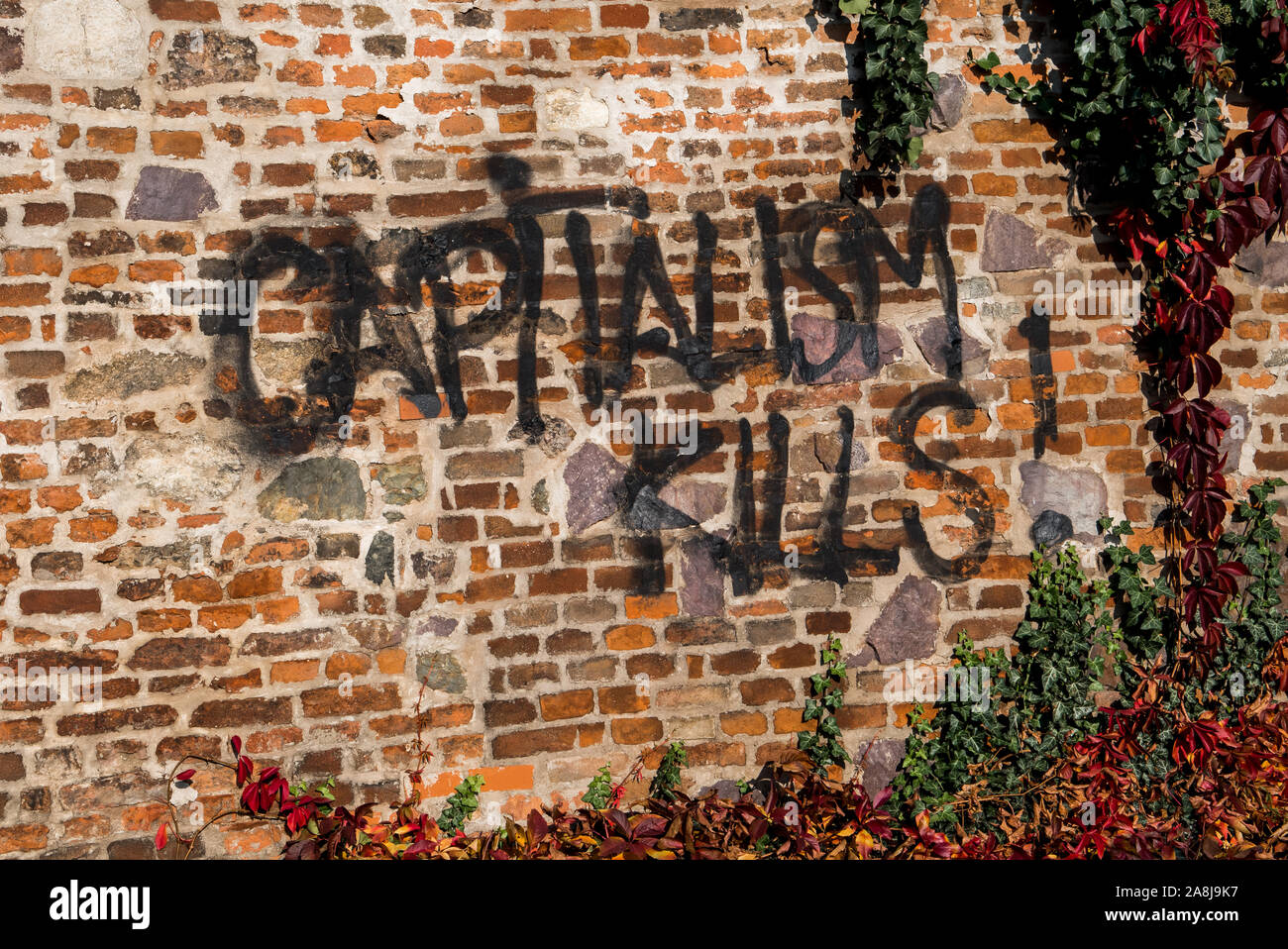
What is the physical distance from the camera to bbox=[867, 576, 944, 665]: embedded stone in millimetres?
2859

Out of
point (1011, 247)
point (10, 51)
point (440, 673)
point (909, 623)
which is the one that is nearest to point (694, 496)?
point (909, 623)

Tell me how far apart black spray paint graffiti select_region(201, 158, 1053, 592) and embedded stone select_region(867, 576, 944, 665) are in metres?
0.08

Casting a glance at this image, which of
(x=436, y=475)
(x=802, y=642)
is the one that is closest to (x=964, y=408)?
(x=802, y=642)

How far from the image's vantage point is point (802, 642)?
2.84m

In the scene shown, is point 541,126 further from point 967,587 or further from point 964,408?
point 967,587

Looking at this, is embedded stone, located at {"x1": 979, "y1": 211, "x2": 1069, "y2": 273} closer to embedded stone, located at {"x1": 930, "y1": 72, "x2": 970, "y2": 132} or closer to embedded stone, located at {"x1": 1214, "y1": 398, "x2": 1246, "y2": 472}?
embedded stone, located at {"x1": 930, "y1": 72, "x2": 970, "y2": 132}

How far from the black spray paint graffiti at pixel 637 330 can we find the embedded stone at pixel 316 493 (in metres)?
0.09

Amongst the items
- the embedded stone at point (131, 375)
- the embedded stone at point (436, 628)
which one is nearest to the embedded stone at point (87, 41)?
the embedded stone at point (131, 375)

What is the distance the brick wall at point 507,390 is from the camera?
8.25 feet

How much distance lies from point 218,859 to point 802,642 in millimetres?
1974

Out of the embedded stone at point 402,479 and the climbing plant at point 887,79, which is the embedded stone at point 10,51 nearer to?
the embedded stone at point 402,479

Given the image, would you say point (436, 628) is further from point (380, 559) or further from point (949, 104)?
point (949, 104)

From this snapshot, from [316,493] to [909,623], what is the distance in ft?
6.68

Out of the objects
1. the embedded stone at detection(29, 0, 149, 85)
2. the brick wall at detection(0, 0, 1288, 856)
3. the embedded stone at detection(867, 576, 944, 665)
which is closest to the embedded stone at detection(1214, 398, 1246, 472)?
the brick wall at detection(0, 0, 1288, 856)
